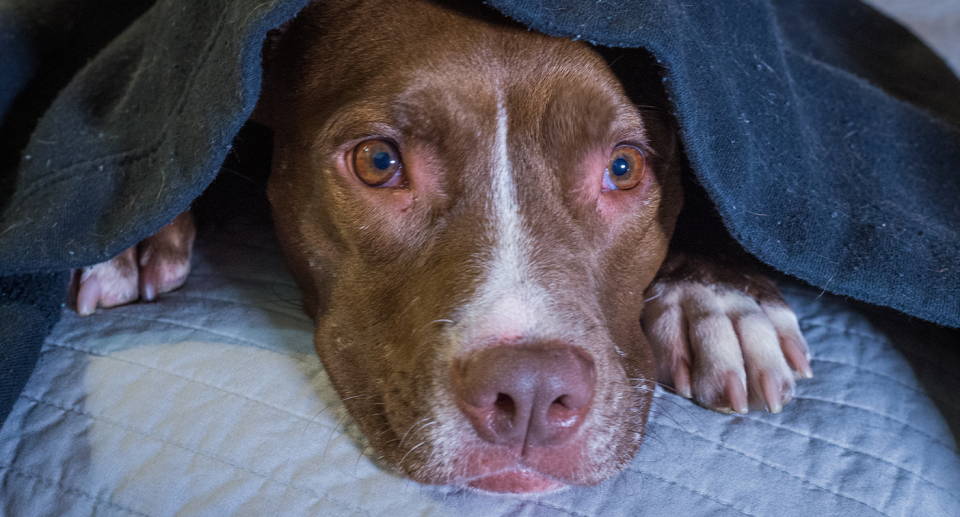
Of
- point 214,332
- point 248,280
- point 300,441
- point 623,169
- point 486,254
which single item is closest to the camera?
point 300,441

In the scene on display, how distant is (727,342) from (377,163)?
0.99 meters

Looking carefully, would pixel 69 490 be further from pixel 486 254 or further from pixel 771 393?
pixel 771 393

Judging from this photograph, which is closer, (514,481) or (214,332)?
(514,481)

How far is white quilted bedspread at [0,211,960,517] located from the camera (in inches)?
52.6

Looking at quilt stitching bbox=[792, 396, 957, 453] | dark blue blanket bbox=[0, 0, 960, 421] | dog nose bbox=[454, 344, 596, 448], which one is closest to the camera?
dog nose bbox=[454, 344, 596, 448]

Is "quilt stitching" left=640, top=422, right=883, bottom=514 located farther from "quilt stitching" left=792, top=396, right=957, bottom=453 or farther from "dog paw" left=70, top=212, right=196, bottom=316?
"dog paw" left=70, top=212, right=196, bottom=316

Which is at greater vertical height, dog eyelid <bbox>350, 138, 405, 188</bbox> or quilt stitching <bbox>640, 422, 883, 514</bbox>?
dog eyelid <bbox>350, 138, 405, 188</bbox>

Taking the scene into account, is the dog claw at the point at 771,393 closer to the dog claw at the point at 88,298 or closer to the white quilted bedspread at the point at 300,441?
the white quilted bedspread at the point at 300,441

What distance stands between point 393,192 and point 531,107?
39cm

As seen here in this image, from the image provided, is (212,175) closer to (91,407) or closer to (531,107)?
(91,407)

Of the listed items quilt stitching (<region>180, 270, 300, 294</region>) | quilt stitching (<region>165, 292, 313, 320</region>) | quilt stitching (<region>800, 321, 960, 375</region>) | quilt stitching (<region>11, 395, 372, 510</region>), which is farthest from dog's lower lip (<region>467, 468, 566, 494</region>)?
quilt stitching (<region>800, 321, 960, 375</region>)

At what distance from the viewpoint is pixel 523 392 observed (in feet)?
4.22

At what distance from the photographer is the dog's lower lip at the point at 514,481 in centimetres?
137

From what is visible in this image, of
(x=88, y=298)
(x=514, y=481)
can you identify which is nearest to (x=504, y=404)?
(x=514, y=481)
